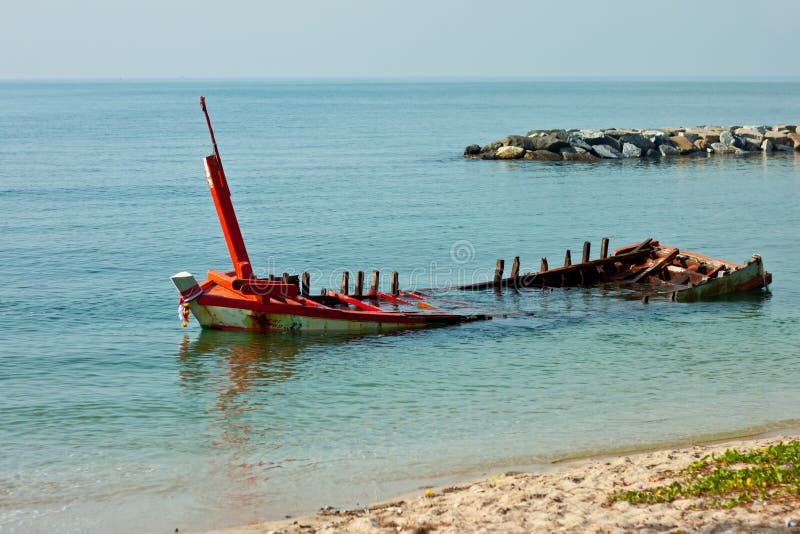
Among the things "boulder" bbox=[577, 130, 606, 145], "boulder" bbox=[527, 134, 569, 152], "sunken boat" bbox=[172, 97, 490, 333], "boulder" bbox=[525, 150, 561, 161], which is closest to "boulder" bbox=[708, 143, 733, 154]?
"boulder" bbox=[577, 130, 606, 145]

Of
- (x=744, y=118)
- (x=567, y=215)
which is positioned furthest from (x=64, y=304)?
(x=744, y=118)

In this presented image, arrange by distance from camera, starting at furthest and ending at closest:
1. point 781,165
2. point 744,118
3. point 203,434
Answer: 1. point 744,118
2. point 781,165
3. point 203,434

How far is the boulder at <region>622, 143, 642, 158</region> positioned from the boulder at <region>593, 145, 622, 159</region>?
87 centimetres

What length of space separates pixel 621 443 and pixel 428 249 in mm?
24891

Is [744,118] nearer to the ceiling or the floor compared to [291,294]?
nearer to the ceiling

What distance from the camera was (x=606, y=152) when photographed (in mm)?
84438

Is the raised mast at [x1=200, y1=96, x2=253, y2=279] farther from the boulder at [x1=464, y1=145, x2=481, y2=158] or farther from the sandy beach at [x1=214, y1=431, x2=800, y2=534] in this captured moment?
the boulder at [x1=464, y1=145, x2=481, y2=158]

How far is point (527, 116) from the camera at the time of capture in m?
174

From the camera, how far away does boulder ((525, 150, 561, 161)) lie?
84.0 meters

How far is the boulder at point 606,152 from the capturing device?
277 feet

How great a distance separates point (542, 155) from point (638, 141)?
10488 millimetres

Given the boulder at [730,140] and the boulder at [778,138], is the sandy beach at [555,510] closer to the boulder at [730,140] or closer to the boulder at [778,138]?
the boulder at [730,140]

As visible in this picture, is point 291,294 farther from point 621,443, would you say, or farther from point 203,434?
point 621,443

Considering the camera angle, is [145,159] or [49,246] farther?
[145,159]
